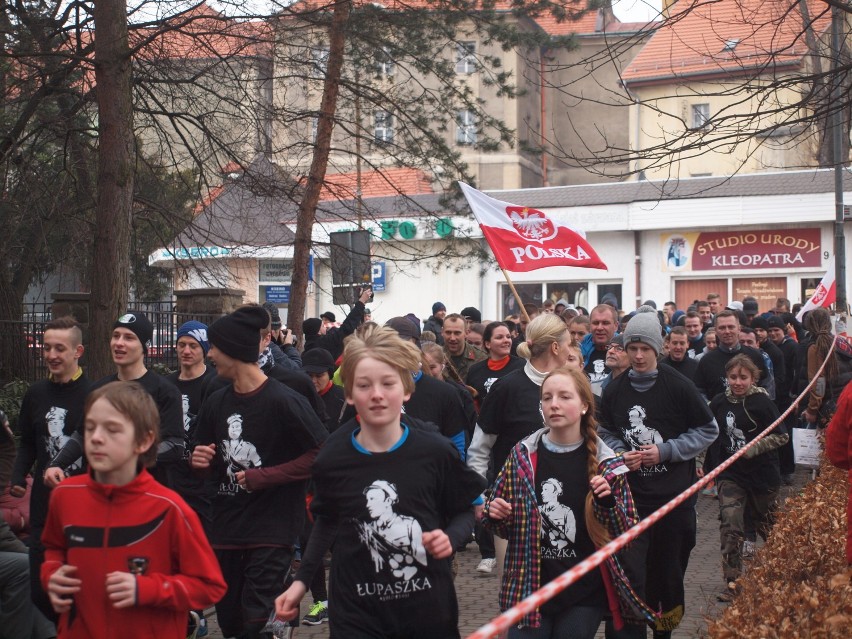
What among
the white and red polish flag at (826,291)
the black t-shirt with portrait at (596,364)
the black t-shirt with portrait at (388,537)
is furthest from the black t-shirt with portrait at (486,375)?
the white and red polish flag at (826,291)

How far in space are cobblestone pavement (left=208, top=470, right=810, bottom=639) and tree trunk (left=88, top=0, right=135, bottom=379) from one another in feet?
11.1

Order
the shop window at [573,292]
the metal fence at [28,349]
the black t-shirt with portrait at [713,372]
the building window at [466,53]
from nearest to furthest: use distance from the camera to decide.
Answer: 1. the black t-shirt with portrait at [713,372]
2. the metal fence at [28,349]
3. the building window at [466,53]
4. the shop window at [573,292]

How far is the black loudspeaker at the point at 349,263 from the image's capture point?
15.1m

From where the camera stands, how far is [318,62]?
15.1m

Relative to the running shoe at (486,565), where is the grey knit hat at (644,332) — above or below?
above

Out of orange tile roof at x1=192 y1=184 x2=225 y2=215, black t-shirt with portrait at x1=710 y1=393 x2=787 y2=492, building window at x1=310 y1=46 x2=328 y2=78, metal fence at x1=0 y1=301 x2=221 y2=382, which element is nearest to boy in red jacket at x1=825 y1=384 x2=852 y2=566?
black t-shirt with portrait at x1=710 y1=393 x2=787 y2=492

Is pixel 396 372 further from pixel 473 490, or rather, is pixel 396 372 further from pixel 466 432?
pixel 466 432

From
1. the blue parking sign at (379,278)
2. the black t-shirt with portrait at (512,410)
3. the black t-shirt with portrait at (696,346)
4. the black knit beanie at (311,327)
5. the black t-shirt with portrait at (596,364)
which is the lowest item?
the black t-shirt with portrait at (512,410)

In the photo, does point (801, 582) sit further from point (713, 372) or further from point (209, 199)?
point (209, 199)

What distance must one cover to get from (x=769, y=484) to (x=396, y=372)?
17.3 ft

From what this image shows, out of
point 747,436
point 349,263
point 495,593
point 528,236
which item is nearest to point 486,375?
Answer: point 495,593

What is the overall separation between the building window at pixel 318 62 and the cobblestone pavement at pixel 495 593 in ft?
22.6

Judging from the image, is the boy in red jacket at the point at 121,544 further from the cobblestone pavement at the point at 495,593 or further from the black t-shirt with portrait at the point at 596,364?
the black t-shirt with portrait at the point at 596,364

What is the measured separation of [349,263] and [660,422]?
9.03 meters
